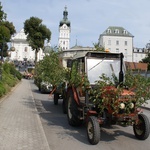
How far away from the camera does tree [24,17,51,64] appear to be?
188ft

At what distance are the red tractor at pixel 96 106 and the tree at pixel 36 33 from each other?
48909 mm

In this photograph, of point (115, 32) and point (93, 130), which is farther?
point (115, 32)

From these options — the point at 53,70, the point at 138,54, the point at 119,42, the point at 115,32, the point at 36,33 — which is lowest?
the point at 53,70

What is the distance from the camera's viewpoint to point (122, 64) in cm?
838

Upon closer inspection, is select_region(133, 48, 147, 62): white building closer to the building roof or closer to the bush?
the building roof

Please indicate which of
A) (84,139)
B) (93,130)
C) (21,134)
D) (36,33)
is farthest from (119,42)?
(93,130)

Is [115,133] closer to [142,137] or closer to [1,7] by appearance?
[142,137]

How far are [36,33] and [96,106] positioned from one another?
170 feet

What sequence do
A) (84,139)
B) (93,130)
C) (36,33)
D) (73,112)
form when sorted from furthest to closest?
(36,33) < (73,112) < (84,139) < (93,130)

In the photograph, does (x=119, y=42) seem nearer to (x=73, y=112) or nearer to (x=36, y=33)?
(x=36, y=33)

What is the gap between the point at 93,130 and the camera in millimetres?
6719

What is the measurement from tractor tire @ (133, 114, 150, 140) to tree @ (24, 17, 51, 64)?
50883mm

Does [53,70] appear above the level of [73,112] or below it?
above

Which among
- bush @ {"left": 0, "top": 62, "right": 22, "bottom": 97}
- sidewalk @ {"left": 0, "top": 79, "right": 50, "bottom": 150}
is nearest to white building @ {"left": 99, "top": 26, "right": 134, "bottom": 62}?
bush @ {"left": 0, "top": 62, "right": 22, "bottom": 97}
